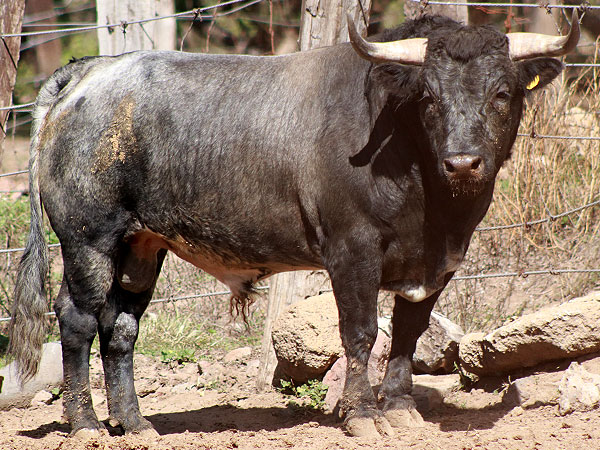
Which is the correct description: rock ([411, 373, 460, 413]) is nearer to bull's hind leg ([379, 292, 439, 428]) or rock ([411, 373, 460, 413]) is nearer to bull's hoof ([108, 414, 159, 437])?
bull's hind leg ([379, 292, 439, 428])

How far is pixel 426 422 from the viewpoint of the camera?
4.85 m

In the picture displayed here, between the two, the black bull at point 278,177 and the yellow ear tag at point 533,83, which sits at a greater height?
the yellow ear tag at point 533,83

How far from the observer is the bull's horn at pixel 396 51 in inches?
166

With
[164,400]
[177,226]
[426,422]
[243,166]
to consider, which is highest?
[243,166]

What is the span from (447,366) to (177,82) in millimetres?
2634

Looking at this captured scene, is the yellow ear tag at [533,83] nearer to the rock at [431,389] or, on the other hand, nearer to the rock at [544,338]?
the rock at [544,338]

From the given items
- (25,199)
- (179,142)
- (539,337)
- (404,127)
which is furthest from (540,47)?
(25,199)

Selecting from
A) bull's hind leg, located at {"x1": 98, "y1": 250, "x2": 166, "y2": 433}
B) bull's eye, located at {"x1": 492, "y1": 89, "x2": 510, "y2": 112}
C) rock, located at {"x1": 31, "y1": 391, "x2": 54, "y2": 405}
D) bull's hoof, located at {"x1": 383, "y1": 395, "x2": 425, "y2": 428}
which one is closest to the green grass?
rock, located at {"x1": 31, "y1": 391, "x2": 54, "y2": 405}

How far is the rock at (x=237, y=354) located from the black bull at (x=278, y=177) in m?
1.24

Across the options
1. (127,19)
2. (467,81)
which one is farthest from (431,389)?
(127,19)

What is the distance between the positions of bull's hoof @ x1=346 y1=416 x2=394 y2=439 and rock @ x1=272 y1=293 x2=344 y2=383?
989 millimetres

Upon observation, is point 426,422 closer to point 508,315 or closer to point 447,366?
point 447,366

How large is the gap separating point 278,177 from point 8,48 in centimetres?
282

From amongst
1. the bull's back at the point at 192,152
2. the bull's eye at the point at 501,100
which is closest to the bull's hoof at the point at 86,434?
the bull's back at the point at 192,152
